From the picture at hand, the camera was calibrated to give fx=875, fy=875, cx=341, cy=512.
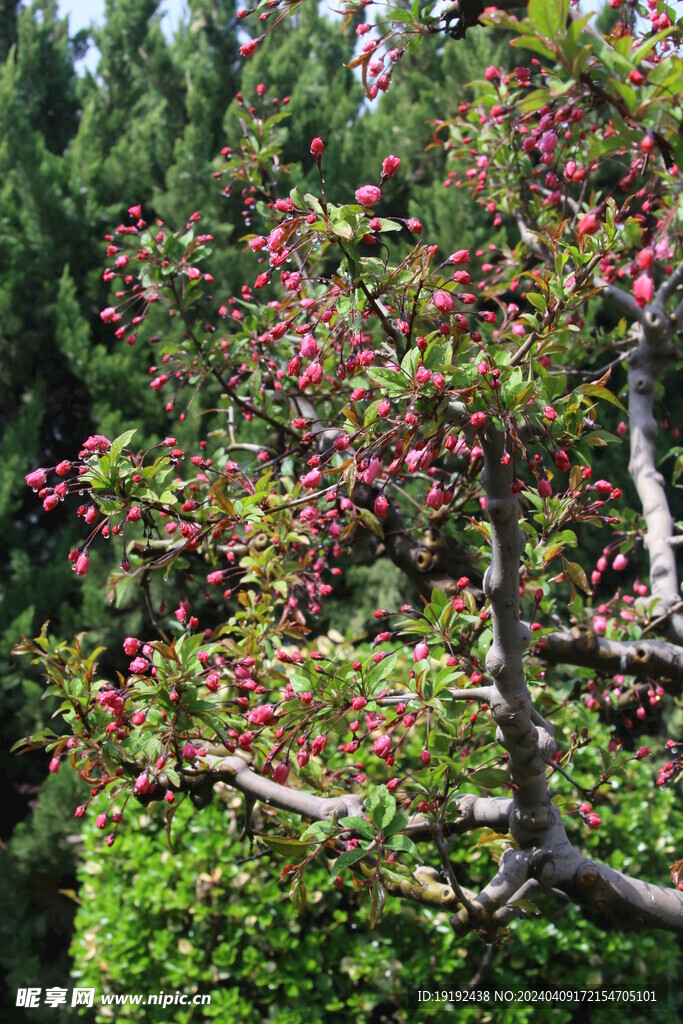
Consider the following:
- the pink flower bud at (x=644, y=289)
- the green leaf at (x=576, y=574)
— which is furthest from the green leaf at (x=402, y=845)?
the pink flower bud at (x=644, y=289)

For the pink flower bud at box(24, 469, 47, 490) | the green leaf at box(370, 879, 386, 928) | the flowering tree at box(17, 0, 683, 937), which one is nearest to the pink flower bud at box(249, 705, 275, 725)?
the flowering tree at box(17, 0, 683, 937)

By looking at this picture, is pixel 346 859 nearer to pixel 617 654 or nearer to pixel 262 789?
pixel 262 789

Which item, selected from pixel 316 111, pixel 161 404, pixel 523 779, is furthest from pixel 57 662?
pixel 316 111

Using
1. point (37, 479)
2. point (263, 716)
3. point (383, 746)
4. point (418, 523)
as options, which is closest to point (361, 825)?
point (383, 746)

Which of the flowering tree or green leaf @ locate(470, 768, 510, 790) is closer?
the flowering tree

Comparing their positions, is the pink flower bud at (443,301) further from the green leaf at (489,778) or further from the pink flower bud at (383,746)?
the green leaf at (489,778)

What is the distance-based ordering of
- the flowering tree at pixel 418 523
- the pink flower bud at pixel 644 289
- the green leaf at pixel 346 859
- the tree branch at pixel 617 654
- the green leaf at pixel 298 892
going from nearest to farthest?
the pink flower bud at pixel 644 289, the flowering tree at pixel 418 523, the green leaf at pixel 346 859, the green leaf at pixel 298 892, the tree branch at pixel 617 654

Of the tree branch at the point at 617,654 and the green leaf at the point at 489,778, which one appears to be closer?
the green leaf at the point at 489,778

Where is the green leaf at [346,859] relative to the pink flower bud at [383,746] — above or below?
below

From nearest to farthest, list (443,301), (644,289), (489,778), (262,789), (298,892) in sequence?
(644,289)
(443,301)
(298,892)
(489,778)
(262,789)

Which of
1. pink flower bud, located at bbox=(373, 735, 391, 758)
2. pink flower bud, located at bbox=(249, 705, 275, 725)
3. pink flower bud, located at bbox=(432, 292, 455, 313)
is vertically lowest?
pink flower bud, located at bbox=(373, 735, 391, 758)

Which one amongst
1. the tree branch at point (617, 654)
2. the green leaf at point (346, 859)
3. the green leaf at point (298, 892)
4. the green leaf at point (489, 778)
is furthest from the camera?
the tree branch at point (617, 654)

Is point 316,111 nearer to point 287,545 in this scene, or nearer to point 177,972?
point 287,545

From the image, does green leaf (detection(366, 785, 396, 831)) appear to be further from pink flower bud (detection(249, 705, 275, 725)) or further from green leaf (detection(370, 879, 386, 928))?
pink flower bud (detection(249, 705, 275, 725))
